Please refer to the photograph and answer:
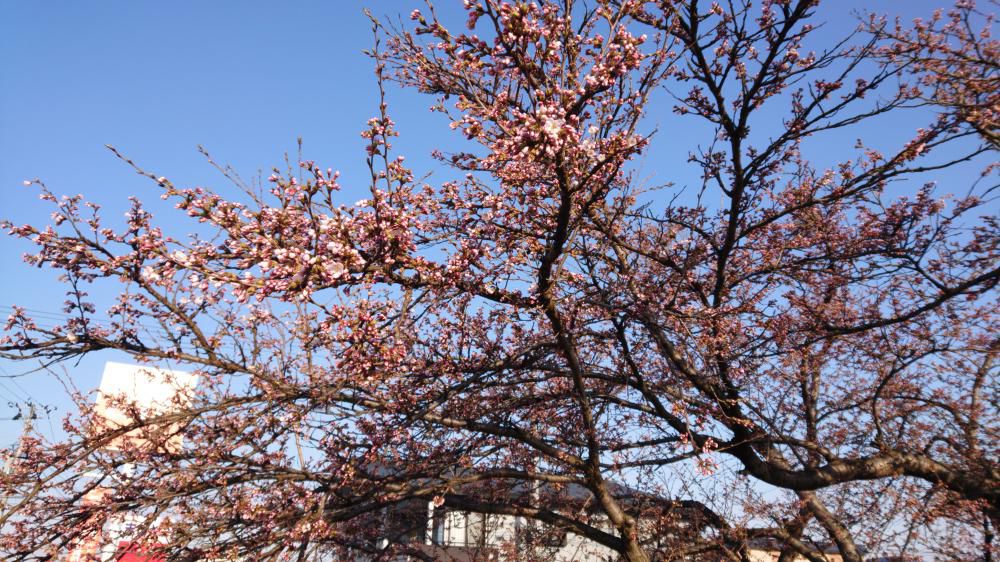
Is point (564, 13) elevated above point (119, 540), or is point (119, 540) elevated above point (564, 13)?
point (564, 13)

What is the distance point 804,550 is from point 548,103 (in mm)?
7944

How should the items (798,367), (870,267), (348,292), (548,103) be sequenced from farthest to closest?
(798,367), (870,267), (348,292), (548,103)

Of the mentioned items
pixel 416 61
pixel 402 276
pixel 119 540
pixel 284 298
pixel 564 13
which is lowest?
pixel 119 540

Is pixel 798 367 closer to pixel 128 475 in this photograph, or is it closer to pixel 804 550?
pixel 804 550

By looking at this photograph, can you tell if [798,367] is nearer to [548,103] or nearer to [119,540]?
[548,103]

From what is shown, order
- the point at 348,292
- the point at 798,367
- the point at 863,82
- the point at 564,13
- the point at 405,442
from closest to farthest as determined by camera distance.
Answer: the point at 564,13
the point at 348,292
the point at 863,82
the point at 405,442
the point at 798,367

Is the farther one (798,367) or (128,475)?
(798,367)

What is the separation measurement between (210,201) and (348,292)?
1182 millimetres

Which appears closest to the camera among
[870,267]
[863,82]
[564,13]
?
[564,13]

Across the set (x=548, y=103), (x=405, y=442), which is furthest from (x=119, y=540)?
(x=548, y=103)

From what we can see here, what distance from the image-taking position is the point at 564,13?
4168mm

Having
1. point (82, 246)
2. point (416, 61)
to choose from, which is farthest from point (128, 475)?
point (416, 61)

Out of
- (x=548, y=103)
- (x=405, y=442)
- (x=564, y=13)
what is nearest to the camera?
(x=548, y=103)

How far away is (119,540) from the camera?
21.4 ft
